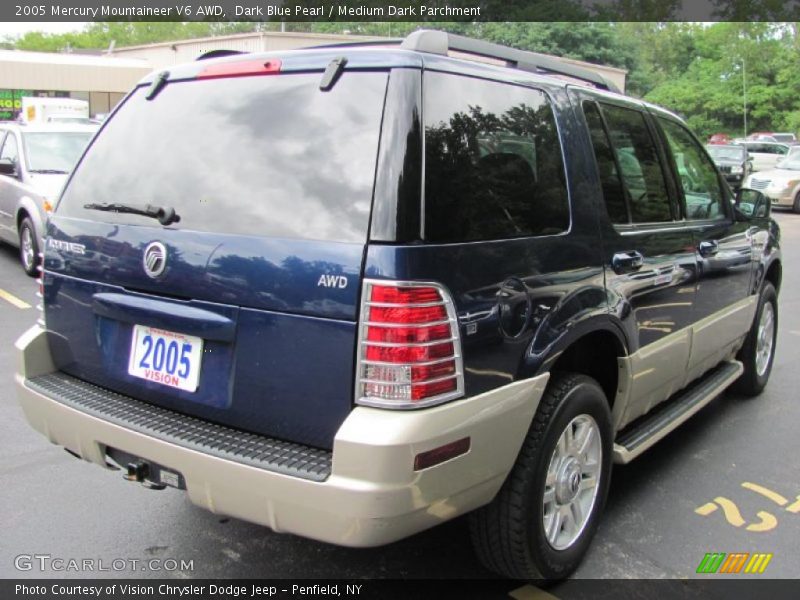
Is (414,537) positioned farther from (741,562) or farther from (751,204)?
(751,204)

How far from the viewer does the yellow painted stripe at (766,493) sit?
3.75m

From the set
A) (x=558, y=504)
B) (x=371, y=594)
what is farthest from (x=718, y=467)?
(x=371, y=594)

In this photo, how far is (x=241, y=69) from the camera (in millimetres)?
2742

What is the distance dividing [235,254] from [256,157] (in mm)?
352

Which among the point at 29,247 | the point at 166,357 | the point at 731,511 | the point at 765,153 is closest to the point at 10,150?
the point at 29,247

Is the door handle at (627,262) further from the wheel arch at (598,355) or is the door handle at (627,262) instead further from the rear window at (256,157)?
the rear window at (256,157)

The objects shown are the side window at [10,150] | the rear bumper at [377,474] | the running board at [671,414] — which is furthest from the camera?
the side window at [10,150]

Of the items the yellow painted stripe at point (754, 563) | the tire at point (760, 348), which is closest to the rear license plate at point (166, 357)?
the yellow painted stripe at point (754, 563)

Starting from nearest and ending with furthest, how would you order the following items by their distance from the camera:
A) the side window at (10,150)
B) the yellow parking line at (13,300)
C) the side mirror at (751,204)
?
the side mirror at (751,204), the yellow parking line at (13,300), the side window at (10,150)

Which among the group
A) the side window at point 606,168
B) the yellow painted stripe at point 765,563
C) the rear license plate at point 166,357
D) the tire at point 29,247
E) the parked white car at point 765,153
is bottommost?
the yellow painted stripe at point 765,563

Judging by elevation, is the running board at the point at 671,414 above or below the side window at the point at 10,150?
below

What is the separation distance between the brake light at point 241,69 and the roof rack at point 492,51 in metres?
0.48

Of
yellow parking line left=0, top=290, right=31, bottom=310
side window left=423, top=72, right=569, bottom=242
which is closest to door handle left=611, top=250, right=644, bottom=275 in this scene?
side window left=423, top=72, right=569, bottom=242

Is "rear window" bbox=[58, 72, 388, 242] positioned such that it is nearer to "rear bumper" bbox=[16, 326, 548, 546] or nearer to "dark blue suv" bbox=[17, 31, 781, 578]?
"dark blue suv" bbox=[17, 31, 781, 578]
